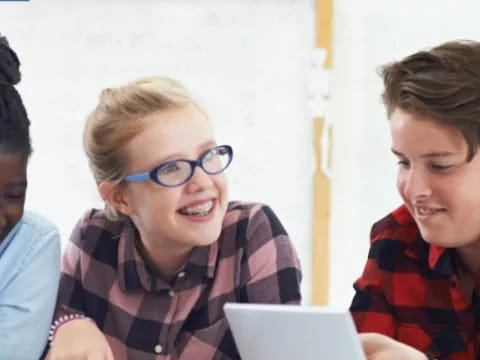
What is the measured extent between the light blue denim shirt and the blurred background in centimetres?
107

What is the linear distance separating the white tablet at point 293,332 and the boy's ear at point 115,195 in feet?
1.31

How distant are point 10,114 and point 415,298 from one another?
28.7 inches

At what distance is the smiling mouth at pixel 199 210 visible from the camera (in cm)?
124

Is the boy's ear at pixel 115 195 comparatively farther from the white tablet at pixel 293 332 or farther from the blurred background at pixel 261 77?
the blurred background at pixel 261 77

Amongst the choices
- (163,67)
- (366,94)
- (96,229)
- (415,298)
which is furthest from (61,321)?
(366,94)

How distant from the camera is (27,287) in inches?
46.7

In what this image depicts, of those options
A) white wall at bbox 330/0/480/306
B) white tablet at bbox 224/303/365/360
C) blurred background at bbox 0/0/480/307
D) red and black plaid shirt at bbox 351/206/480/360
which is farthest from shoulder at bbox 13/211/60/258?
white wall at bbox 330/0/480/306

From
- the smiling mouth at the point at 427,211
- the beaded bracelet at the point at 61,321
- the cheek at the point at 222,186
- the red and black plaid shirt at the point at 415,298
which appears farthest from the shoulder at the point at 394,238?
the beaded bracelet at the point at 61,321

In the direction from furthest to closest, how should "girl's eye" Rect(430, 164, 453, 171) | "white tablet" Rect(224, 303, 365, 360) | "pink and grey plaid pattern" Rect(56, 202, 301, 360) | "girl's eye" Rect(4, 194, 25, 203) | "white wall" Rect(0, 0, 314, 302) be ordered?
Answer: "white wall" Rect(0, 0, 314, 302) < "pink and grey plaid pattern" Rect(56, 202, 301, 360) < "girl's eye" Rect(4, 194, 25, 203) < "girl's eye" Rect(430, 164, 453, 171) < "white tablet" Rect(224, 303, 365, 360)

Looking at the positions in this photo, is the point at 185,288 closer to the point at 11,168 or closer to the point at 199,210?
the point at 199,210

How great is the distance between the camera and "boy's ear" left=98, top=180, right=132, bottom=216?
1.30 meters

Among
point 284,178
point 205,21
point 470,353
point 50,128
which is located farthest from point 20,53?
point 470,353

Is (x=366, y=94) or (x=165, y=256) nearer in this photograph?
(x=165, y=256)

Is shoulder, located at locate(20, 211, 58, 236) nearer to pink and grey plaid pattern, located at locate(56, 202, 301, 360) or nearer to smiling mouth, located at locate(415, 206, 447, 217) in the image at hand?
pink and grey plaid pattern, located at locate(56, 202, 301, 360)
